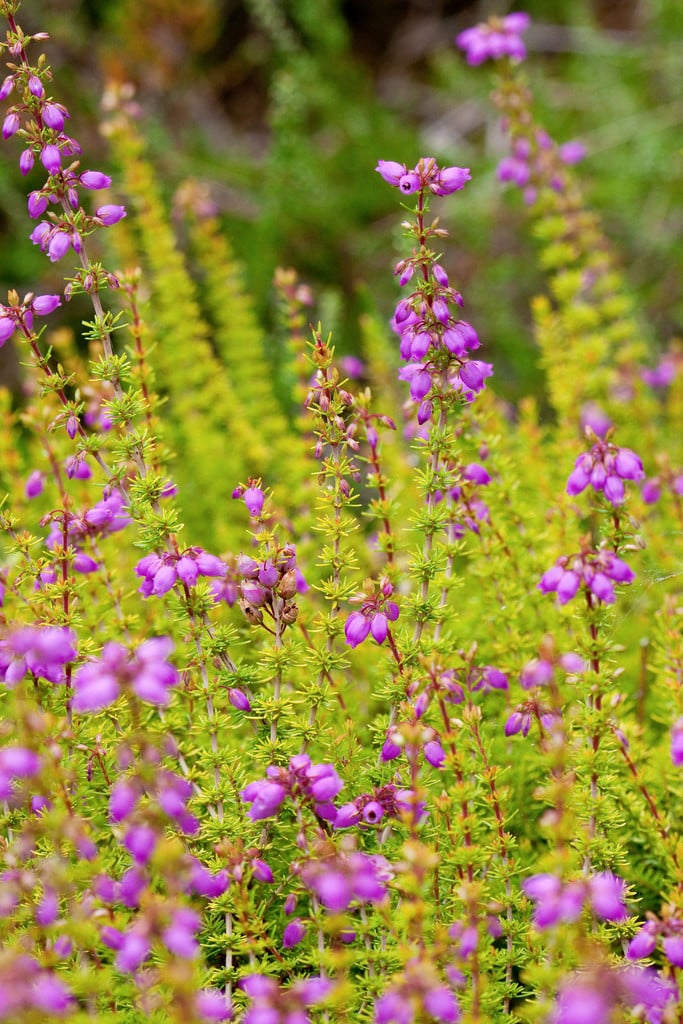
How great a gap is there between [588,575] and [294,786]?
2.34 ft

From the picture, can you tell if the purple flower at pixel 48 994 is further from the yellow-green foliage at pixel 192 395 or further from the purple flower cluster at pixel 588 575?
the yellow-green foliage at pixel 192 395

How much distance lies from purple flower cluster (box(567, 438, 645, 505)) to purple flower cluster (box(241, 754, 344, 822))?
82 cm

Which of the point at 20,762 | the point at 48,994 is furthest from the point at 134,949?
the point at 20,762

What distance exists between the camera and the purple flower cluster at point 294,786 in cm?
195

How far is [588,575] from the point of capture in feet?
Result: 6.88

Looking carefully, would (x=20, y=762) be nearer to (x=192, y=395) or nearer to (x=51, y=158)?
(x=51, y=158)

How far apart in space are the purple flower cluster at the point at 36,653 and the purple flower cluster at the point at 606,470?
44.2 inches

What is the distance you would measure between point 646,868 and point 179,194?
122 inches

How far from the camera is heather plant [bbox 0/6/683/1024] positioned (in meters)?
1.78

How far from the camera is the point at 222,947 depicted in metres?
2.27

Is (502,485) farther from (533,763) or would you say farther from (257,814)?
(257,814)

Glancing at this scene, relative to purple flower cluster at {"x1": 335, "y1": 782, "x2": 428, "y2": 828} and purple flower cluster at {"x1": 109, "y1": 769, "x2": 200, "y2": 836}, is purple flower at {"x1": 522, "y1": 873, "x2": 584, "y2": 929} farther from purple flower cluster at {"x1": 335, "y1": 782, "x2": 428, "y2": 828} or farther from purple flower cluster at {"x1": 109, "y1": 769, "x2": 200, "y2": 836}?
purple flower cluster at {"x1": 109, "y1": 769, "x2": 200, "y2": 836}

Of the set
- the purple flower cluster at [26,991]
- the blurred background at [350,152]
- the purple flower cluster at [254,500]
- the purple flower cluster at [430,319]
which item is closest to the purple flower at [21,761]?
the purple flower cluster at [26,991]


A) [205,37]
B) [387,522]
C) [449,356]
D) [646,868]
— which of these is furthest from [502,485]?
[205,37]
